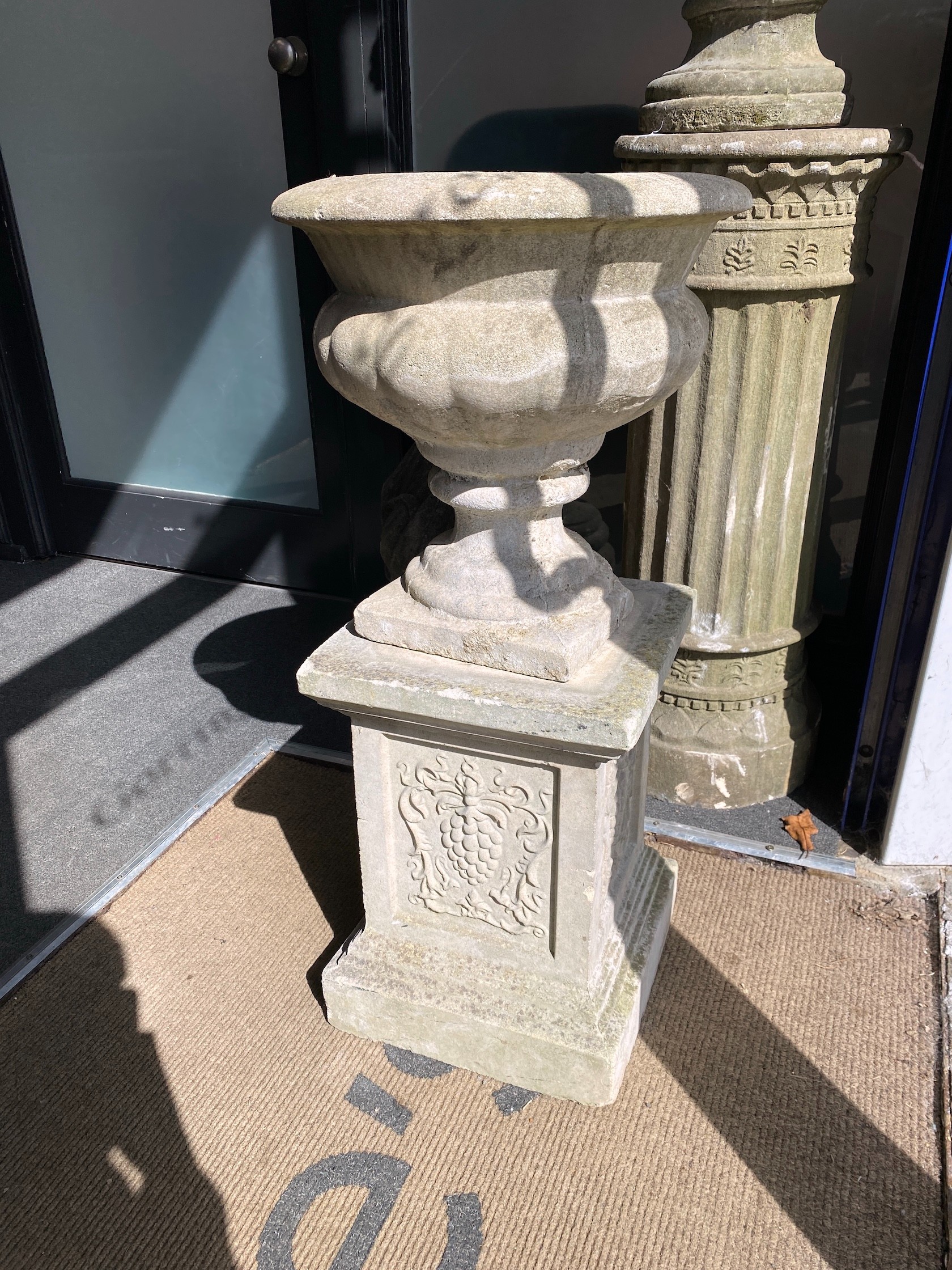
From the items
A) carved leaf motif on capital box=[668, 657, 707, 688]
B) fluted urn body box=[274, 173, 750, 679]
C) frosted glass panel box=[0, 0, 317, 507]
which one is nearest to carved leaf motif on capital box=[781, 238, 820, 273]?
fluted urn body box=[274, 173, 750, 679]

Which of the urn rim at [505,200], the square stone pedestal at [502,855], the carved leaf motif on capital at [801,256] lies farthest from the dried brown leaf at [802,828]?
the urn rim at [505,200]

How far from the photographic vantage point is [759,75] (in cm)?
190

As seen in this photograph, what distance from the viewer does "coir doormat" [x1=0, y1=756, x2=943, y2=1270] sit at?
4.82 ft

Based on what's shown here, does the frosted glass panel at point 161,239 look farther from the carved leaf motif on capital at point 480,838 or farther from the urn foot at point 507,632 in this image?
the carved leaf motif on capital at point 480,838

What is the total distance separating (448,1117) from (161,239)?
10.3 feet

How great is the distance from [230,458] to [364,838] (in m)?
2.35

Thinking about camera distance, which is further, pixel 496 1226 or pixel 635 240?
pixel 496 1226

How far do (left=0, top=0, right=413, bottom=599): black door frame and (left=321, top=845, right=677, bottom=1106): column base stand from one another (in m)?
1.89

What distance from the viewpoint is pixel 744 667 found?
2400 mm

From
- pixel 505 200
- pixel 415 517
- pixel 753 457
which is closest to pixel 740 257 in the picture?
pixel 753 457

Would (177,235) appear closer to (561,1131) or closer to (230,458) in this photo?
(230,458)

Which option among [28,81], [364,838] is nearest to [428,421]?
[364,838]

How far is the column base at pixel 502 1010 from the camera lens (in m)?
1.66

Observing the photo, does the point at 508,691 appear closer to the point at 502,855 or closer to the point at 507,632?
the point at 507,632
